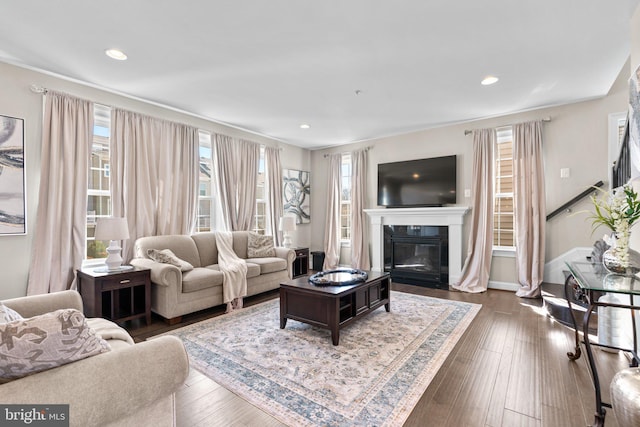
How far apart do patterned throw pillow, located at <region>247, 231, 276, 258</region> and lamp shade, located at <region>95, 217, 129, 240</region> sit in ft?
6.17

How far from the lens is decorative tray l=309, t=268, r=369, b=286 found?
10.0 ft

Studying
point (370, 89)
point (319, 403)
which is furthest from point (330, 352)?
point (370, 89)

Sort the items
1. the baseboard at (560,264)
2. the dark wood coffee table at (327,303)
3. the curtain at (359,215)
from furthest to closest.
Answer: the curtain at (359,215) → the baseboard at (560,264) → the dark wood coffee table at (327,303)

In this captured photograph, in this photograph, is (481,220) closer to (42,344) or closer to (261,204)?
(261,204)

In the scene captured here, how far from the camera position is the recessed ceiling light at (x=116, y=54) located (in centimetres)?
276

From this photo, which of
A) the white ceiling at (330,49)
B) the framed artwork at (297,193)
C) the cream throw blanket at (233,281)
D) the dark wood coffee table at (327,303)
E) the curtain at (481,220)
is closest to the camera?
the white ceiling at (330,49)

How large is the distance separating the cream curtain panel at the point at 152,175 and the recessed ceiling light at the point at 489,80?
3919 mm

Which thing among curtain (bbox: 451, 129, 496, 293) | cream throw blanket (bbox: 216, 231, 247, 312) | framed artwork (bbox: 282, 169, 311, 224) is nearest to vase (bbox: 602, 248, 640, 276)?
curtain (bbox: 451, 129, 496, 293)

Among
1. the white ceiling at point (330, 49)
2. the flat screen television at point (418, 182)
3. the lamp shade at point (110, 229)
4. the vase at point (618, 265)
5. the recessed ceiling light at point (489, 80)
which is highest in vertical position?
the recessed ceiling light at point (489, 80)

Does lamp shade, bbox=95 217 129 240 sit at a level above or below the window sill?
above

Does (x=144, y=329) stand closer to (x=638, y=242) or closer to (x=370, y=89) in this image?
(x=370, y=89)

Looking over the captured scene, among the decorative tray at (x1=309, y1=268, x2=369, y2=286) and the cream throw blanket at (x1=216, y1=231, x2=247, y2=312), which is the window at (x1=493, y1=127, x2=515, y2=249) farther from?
the cream throw blanket at (x1=216, y1=231, x2=247, y2=312)

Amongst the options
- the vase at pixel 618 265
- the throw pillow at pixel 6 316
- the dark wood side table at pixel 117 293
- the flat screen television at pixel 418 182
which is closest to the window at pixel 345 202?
the flat screen television at pixel 418 182

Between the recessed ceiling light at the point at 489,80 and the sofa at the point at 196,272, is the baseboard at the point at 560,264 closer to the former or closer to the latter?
the recessed ceiling light at the point at 489,80
